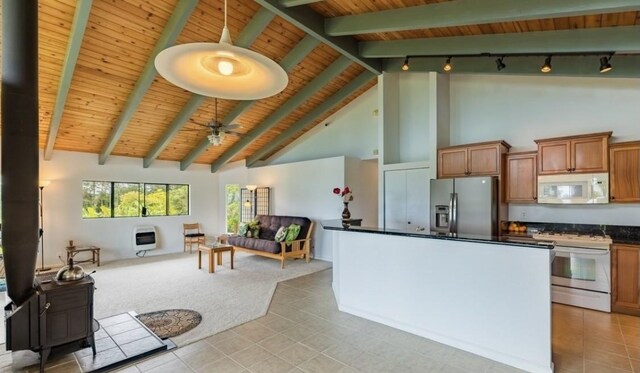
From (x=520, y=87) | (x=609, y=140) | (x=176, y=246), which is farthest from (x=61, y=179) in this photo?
(x=609, y=140)

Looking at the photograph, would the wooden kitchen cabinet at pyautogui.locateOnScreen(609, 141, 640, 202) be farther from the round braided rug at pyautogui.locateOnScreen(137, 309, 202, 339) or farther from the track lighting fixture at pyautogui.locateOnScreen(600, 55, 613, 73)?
the round braided rug at pyautogui.locateOnScreen(137, 309, 202, 339)

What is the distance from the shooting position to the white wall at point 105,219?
22.7 feet

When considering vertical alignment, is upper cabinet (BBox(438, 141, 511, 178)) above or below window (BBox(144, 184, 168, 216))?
above

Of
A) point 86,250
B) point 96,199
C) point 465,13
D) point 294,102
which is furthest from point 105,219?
point 465,13

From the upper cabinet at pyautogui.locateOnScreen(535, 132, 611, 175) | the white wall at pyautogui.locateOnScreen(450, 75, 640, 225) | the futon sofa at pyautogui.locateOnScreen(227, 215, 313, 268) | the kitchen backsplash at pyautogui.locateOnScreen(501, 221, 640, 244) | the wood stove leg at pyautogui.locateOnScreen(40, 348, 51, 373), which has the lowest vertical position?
the wood stove leg at pyautogui.locateOnScreen(40, 348, 51, 373)

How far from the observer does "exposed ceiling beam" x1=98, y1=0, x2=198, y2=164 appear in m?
3.91

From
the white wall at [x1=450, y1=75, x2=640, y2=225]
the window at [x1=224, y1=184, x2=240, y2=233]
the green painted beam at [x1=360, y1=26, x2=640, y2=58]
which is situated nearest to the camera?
the green painted beam at [x1=360, y1=26, x2=640, y2=58]

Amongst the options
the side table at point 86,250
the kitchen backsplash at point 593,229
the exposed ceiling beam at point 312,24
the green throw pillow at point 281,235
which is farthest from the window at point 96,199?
the kitchen backsplash at point 593,229

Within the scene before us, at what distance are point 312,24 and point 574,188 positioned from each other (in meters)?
4.37

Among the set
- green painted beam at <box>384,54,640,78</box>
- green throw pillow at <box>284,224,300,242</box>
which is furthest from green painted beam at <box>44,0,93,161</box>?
green painted beam at <box>384,54,640,78</box>

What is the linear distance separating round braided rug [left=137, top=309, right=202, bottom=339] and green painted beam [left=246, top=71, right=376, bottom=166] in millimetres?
4975

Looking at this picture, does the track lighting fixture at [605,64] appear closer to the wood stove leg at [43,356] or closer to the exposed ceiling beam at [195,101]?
the exposed ceiling beam at [195,101]

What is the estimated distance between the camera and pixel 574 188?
428cm

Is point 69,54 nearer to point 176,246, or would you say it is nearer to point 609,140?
point 176,246
